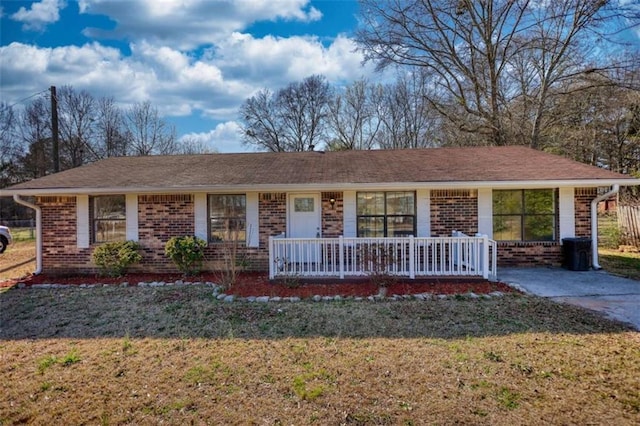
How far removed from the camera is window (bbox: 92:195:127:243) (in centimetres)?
935

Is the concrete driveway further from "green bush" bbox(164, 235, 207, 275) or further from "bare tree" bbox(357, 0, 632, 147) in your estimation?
"bare tree" bbox(357, 0, 632, 147)

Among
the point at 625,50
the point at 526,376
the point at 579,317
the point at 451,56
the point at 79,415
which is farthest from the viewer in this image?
the point at 451,56

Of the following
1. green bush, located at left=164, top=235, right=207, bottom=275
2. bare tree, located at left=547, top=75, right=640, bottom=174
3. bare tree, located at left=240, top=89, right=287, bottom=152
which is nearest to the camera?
green bush, located at left=164, top=235, right=207, bottom=275

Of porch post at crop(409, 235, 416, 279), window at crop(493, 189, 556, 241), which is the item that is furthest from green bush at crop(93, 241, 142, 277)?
window at crop(493, 189, 556, 241)

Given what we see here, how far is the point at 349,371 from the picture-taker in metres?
3.72

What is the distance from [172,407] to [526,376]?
342 cm

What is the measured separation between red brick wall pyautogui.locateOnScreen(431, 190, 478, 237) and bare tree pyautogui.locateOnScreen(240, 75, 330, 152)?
20.7m

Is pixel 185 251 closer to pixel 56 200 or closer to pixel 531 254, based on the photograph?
pixel 56 200

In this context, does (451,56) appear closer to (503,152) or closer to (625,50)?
(625,50)

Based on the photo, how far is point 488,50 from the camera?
659 inches

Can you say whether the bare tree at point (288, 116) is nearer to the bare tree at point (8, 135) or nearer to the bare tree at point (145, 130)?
the bare tree at point (145, 130)

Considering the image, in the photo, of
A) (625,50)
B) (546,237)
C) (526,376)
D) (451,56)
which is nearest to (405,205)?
(546,237)

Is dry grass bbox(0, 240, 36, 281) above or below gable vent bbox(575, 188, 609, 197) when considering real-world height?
below

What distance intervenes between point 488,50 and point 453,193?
1158 cm
